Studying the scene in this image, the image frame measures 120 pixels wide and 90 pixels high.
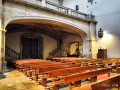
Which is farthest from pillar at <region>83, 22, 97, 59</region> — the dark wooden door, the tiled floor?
the tiled floor

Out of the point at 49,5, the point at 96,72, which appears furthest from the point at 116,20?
the point at 96,72

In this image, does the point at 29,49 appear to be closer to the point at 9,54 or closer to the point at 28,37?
the point at 28,37

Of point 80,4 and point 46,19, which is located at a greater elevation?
point 80,4

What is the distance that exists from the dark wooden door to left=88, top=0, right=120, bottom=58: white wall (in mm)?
6355

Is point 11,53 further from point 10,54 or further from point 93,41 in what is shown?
point 93,41

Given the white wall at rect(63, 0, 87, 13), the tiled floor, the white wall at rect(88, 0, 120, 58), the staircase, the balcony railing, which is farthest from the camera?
the white wall at rect(63, 0, 87, 13)

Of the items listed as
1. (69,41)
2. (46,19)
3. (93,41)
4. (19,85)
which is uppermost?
(46,19)

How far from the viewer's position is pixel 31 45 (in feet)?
49.0

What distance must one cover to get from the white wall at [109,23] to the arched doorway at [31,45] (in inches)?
241

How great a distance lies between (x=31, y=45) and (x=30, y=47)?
229 millimetres

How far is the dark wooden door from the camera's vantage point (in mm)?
14398

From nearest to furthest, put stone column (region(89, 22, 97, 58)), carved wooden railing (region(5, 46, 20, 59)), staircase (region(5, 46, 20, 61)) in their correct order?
stone column (region(89, 22, 97, 58)), staircase (region(5, 46, 20, 61)), carved wooden railing (region(5, 46, 20, 59))

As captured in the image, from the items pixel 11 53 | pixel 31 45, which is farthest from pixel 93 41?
pixel 11 53

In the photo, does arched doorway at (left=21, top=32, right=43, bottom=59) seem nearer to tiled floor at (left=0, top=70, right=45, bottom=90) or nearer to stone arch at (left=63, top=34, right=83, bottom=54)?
stone arch at (left=63, top=34, right=83, bottom=54)
